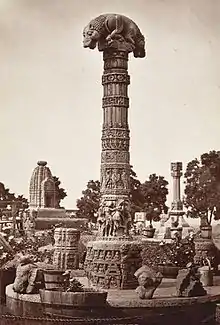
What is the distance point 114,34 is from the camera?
640cm

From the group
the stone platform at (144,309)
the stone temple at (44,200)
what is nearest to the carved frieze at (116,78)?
the stone platform at (144,309)

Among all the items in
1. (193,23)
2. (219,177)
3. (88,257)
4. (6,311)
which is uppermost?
(193,23)

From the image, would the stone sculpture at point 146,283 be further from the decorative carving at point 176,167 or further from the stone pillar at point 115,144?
the decorative carving at point 176,167

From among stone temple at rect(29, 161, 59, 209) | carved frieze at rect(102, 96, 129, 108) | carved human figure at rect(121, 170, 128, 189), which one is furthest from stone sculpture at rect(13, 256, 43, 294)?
stone temple at rect(29, 161, 59, 209)

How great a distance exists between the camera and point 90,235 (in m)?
9.68

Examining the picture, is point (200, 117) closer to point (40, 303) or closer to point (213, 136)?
point (213, 136)

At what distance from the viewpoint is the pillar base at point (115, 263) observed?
6270 mm

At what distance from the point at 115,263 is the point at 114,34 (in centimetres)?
215

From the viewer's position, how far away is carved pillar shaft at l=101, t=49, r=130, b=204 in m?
6.47

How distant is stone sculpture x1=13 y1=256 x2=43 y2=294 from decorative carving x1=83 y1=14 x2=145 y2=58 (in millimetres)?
2126

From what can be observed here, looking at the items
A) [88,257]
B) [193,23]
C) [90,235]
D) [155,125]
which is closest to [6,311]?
[88,257]

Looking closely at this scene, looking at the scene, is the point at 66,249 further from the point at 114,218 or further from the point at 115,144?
the point at 115,144

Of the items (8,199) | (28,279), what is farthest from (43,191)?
(28,279)

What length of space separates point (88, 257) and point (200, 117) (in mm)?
1777
